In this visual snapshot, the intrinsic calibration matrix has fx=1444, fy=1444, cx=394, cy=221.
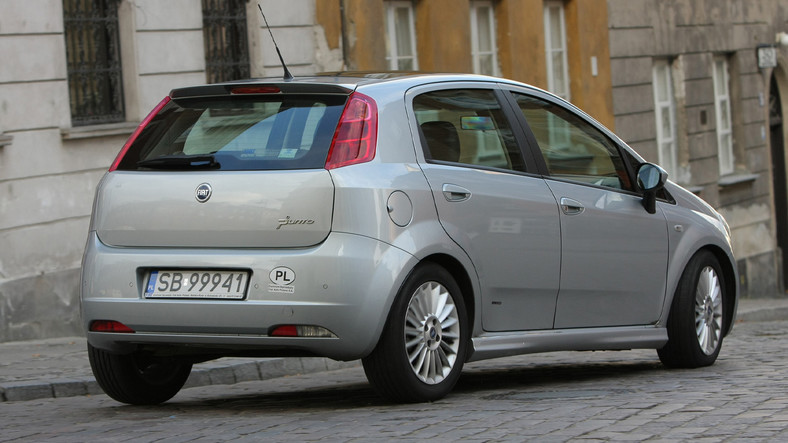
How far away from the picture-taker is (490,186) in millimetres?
7266

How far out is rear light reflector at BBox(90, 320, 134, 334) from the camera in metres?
6.81

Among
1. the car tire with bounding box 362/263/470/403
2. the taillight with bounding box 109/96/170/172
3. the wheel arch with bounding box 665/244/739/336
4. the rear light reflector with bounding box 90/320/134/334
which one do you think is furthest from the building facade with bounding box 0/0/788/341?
the car tire with bounding box 362/263/470/403

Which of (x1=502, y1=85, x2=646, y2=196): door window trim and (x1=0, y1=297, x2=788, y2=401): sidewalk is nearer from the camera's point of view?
(x1=502, y1=85, x2=646, y2=196): door window trim

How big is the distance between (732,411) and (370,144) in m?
2.03

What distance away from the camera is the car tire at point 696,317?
8.60 meters

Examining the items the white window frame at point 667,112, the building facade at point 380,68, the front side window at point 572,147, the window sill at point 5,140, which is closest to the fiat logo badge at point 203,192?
the front side window at point 572,147

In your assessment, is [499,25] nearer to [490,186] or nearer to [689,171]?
[689,171]

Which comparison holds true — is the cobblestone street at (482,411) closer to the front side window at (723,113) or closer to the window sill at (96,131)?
the window sill at (96,131)

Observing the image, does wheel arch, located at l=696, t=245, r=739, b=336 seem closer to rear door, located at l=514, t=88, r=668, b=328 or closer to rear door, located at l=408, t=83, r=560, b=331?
rear door, located at l=514, t=88, r=668, b=328

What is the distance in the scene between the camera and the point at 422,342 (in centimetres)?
681

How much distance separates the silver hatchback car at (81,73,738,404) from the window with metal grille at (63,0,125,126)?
21.8 feet

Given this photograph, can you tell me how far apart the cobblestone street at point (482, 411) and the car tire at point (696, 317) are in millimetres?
134

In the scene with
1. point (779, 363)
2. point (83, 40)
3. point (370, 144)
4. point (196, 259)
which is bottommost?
point (779, 363)

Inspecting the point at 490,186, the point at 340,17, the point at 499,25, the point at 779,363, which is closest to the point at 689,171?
the point at 499,25
